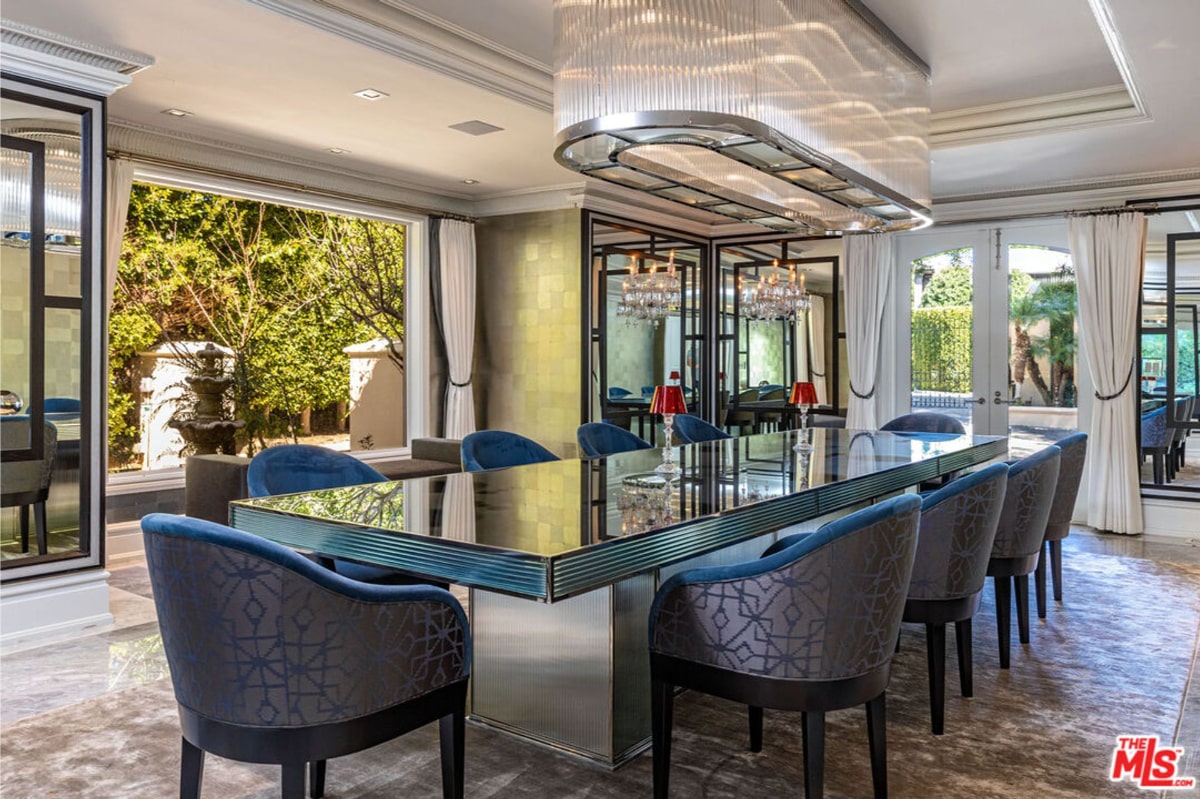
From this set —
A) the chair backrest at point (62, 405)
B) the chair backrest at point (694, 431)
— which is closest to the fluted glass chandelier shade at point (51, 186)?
the chair backrest at point (62, 405)

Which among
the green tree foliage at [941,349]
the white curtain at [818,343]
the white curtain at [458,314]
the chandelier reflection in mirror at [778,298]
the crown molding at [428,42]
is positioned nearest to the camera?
the crown molding at [428,42]

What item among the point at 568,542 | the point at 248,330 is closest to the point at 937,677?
the point at 568,542

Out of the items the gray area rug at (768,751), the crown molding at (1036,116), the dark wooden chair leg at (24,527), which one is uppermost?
the crown molding at (1036,116)

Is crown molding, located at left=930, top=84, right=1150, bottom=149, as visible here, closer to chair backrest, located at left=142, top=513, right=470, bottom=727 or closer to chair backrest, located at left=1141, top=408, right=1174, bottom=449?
chair backrest, located at left=1141, top=408, right=1174, bottom=449

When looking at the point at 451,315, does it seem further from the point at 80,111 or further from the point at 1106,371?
the point at 1106,371

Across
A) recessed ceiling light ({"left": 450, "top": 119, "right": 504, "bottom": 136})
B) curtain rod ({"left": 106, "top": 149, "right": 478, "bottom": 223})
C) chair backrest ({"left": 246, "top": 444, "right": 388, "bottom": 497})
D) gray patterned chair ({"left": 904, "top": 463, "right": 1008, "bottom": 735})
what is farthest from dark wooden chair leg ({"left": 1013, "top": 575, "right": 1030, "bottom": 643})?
curtain rod ({"left": 106, "top": 149, "right": 478, "bottom": 223})

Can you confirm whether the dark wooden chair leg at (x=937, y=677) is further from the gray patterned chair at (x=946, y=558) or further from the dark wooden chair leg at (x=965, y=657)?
the dark wooden chair leg at (x=965, y=657)

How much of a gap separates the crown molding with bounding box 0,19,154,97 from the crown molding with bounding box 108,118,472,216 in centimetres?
113

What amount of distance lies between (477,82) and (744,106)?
1950 mm

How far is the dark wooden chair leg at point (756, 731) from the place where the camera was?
2588 millimetres

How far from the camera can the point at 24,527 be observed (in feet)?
12.7

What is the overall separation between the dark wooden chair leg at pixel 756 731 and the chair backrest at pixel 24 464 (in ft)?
10.9

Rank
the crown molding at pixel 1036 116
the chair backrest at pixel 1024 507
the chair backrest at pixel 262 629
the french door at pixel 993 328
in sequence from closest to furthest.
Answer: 1. the chair backrest at pixel 262 629
2. the chair backrest at pixel 1024 507
3. the crown molding at pixel 1036 116
4. the french door at pixel 993 328

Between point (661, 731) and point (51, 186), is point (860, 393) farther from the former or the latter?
point (51, 186)
